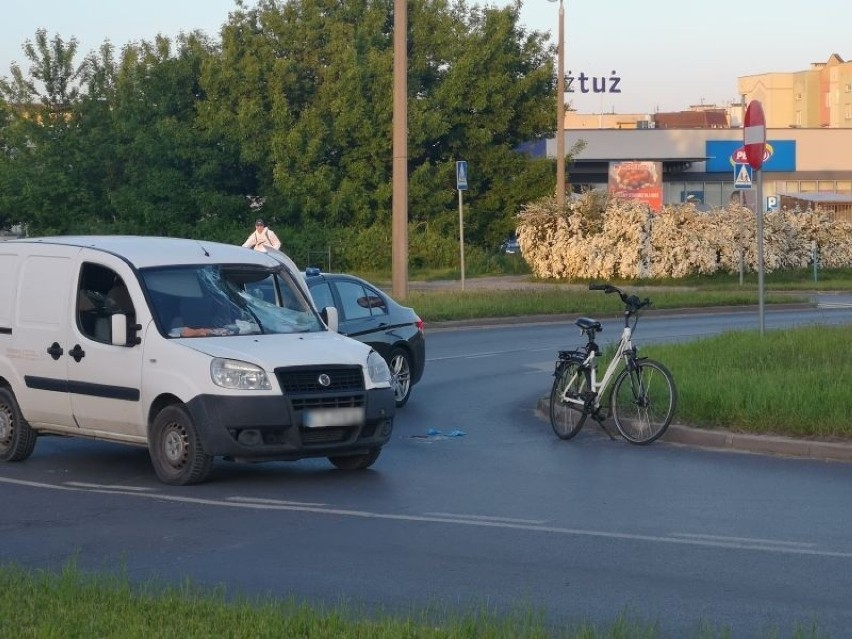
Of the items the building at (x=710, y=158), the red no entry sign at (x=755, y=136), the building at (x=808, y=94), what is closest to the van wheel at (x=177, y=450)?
the red no entry sign at (x=755, y=136)

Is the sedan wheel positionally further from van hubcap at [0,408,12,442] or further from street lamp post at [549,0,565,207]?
street lamp post at [549,0,565,207]

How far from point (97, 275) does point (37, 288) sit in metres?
0.68

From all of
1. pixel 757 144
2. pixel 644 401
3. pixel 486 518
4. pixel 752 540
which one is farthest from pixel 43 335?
pixel 757 144

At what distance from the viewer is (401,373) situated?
52.9 ft

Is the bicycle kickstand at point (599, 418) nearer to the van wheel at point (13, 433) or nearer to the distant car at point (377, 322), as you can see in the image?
the distant car at point (377, 322)

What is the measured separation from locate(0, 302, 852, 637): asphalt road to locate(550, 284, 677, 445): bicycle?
0.63 ft

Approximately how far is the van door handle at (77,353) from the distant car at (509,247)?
132 ft

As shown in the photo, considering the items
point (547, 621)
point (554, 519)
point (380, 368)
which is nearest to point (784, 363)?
point (380, 368)

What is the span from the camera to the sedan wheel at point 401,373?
16.0 meters

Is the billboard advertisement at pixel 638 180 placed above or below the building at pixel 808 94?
below

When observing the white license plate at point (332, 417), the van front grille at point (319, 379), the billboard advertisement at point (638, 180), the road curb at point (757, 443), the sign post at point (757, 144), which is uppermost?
the billboard advertisement at point (638, 180)

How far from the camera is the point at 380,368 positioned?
11.4 m

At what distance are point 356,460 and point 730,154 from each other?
61638mm

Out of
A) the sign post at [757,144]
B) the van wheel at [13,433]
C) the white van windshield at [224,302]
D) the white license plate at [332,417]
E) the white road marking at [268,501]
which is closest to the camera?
the white road marking at [268,501]
